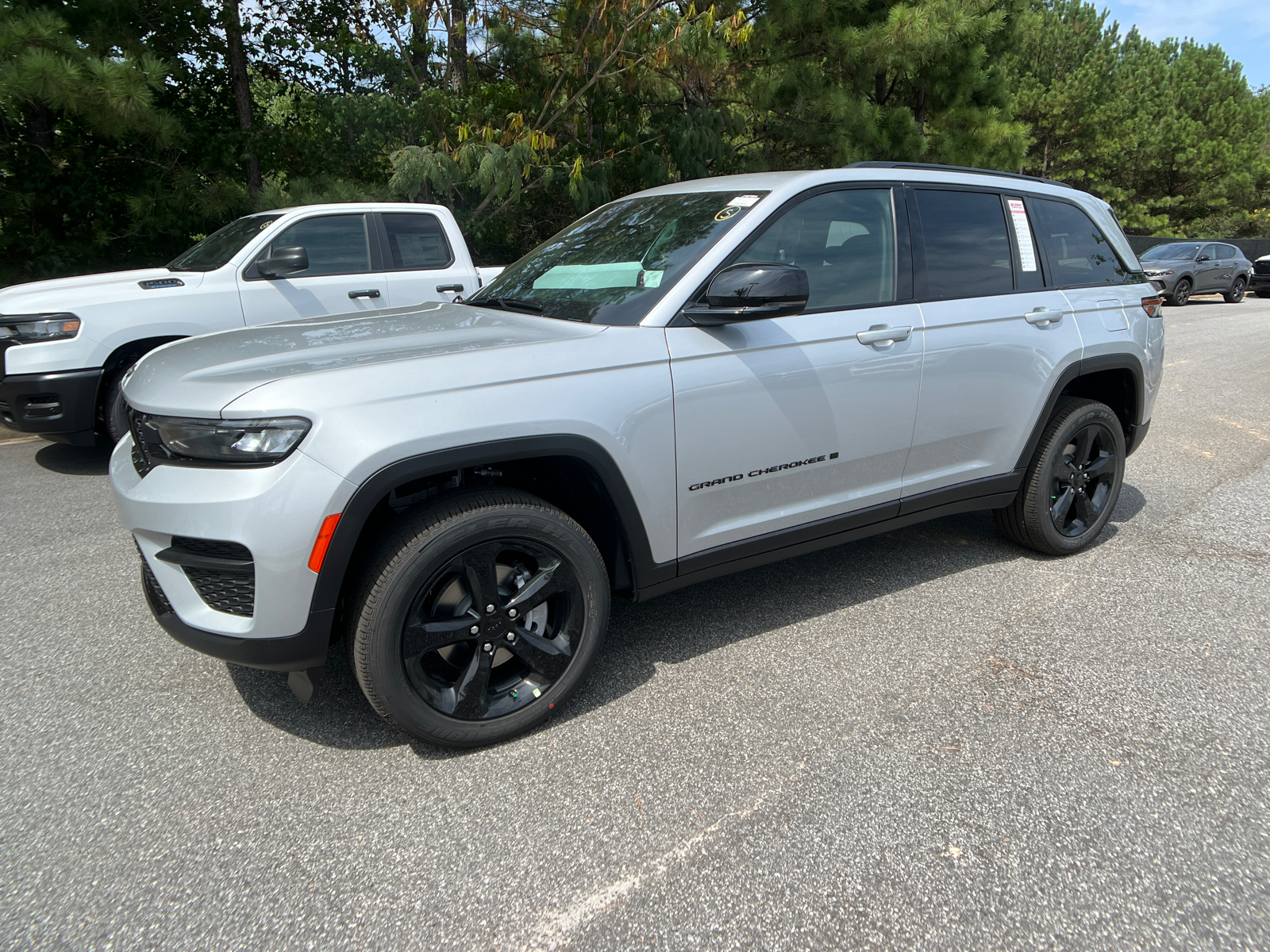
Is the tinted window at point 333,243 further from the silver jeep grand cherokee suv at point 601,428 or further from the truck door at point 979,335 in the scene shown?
the truck door at point 979,335

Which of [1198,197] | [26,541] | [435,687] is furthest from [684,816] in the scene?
[1198,197]

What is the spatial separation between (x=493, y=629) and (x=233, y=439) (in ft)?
3.03

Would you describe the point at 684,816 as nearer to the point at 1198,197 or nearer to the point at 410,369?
the point at 410,369

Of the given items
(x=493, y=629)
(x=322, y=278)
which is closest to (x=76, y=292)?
(x=322, y=278)

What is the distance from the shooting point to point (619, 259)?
3.37m

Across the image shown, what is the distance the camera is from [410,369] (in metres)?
2.50

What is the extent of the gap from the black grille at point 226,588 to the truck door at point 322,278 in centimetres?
449

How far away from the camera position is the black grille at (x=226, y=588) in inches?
93.7

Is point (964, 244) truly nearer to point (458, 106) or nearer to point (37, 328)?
point (37, 328)

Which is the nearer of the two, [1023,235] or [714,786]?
[714,786]

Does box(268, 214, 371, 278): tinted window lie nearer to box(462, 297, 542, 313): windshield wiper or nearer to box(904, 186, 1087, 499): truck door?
box(462, 297, 542, 313): windshield wiper

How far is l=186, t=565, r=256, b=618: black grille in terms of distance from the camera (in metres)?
2.38

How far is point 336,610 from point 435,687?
0.39 metres

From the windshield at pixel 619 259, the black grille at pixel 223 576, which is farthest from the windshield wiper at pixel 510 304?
the black grille at pixel 223 576
